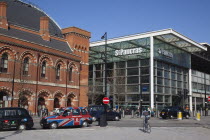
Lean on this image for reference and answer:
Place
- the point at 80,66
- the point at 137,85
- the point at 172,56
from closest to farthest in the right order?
1. the point at 80,66
2. the point at 137,85
3. the point at 172,56

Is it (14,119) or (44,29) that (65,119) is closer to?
(14,119)

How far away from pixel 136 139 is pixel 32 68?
26.0m

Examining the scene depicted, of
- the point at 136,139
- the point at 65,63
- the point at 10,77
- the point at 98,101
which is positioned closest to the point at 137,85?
the point at 98,101

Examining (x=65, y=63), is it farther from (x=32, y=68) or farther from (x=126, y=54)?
(x=126, y=54)

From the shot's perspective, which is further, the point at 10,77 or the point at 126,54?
the point at 126,54

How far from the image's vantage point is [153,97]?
1950 inches

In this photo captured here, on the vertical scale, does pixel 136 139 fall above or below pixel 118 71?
below

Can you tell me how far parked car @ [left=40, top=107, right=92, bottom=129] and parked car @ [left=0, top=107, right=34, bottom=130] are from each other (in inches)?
53.1

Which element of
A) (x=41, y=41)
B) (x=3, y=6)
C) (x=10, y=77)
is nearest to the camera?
(x=10, y=77)

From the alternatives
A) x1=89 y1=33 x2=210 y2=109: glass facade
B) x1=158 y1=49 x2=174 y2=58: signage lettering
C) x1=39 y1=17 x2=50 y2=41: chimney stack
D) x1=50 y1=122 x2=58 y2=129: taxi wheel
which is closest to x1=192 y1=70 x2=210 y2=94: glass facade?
x1=89 y1=33 x2=210 y2=109: glass facade

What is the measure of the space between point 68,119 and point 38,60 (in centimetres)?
1913

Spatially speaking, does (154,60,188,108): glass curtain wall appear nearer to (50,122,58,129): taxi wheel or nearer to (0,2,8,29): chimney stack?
(0,2,8,29): chimney stack

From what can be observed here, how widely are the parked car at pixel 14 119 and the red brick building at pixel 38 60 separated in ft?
41.0

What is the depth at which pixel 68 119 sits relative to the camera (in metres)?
20.6
